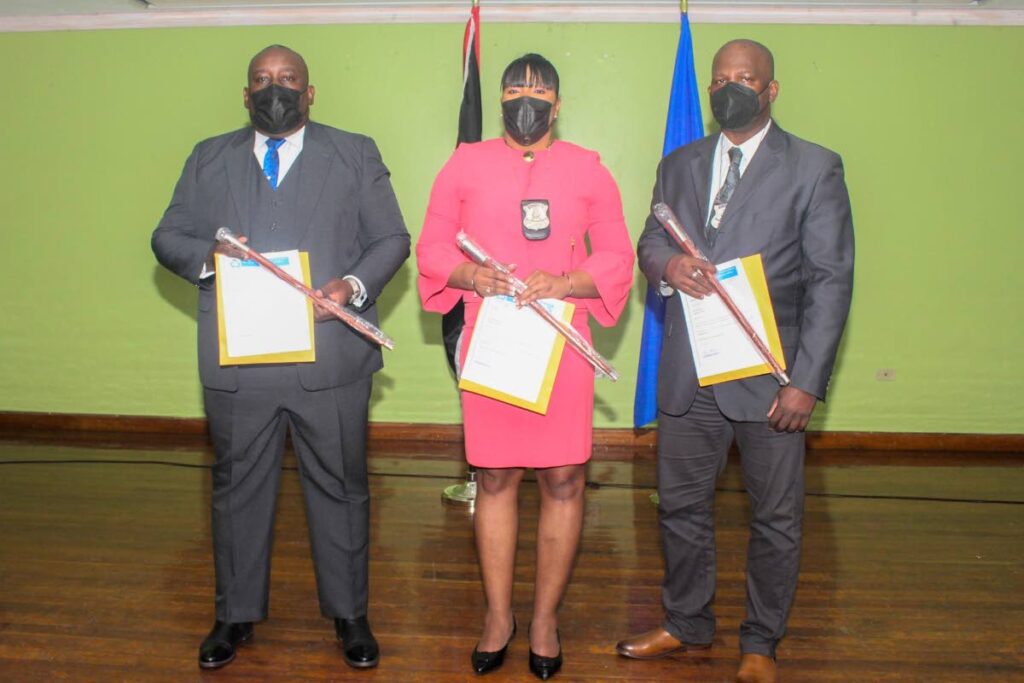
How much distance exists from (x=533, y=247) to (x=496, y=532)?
81cm

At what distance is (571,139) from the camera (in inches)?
211

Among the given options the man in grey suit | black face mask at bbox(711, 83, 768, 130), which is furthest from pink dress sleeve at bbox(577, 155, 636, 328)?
black face mask at bbox(711, 83, 768, 130)

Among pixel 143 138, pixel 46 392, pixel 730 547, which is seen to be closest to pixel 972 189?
pixel 730 547

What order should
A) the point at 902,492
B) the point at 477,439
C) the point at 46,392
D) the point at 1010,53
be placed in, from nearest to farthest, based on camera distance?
the point at 477,439, the point at 902,492, the point at 1010,53, the point at 46,392

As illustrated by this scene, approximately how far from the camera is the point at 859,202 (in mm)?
5316

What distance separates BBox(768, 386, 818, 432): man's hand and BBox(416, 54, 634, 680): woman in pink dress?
487 mm

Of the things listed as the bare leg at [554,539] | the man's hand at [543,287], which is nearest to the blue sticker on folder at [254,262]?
the man's hand at [543,287]

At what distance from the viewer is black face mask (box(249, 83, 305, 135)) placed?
8.65 feet

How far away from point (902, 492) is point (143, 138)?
4.45 m

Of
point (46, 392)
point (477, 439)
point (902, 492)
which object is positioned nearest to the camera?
point (477, 439)

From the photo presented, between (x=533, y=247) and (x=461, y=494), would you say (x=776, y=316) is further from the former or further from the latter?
(x=461, y=494)

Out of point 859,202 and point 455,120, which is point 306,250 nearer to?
point 455,120

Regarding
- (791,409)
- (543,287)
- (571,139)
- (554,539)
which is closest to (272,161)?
(543,287)

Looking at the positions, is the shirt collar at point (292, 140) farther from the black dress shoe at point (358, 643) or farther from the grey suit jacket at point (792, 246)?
the black dress shoe at point (358, 643)
